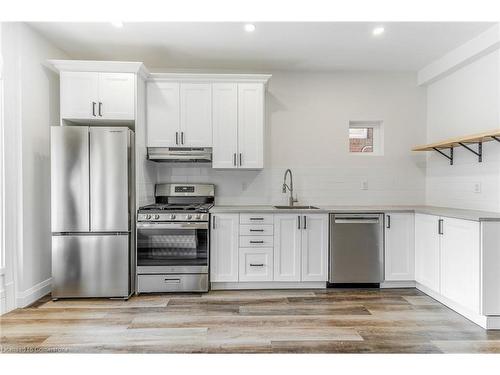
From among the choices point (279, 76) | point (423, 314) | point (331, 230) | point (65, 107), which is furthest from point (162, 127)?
point (423, 314)

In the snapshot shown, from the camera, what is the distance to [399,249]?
11.3 ft

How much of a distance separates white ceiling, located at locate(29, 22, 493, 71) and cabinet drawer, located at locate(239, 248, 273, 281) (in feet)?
7.32

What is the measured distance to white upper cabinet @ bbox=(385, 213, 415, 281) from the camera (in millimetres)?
3420

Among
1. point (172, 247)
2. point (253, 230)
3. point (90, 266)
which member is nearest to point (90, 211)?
point (90, 266)

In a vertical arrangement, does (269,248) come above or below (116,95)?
below

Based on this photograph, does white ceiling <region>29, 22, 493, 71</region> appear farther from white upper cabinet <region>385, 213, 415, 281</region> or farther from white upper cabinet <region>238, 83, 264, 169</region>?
white upper cabinet <region>385, 213, 415, 281</region>

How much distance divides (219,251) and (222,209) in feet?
1.50

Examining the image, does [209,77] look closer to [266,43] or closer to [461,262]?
[266,43]

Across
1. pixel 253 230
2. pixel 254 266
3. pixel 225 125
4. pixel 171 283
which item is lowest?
pixel 171 283

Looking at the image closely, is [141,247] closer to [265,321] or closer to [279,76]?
[265,321]

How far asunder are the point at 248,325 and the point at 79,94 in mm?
2833

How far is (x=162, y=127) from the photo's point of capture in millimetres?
3584

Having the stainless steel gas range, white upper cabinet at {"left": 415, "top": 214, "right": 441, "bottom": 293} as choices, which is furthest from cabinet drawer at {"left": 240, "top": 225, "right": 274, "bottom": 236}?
white upper cabinet at {"left": 415, "top": 214, "right": 441, "bottom": 293}

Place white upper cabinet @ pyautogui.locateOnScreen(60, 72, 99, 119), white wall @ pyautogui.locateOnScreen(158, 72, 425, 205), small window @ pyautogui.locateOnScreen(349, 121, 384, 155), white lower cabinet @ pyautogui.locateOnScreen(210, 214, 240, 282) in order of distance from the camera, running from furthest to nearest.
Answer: small window @ pyautogui.locateOnScreen(349, 121, 384, 155) → white wall @ pyautogui.locateOnScreen(158, 72, 425, 205) → white lower cabinet @ pyautogui.locateOnScreen(210, 214, 240, 282) → white upper cabinet @ pyautogui.locateOnScreen(60, 72, 99, 119)
